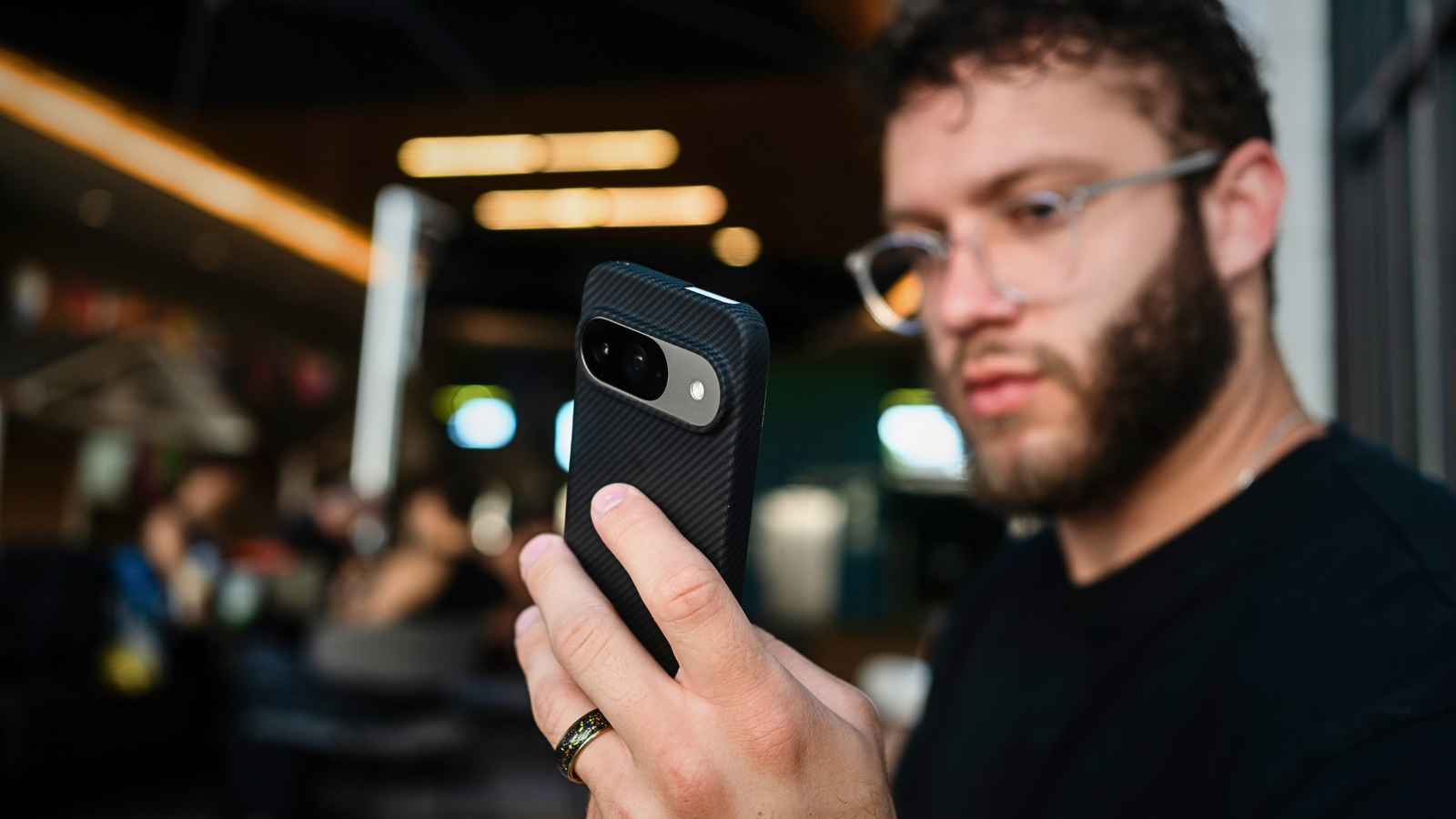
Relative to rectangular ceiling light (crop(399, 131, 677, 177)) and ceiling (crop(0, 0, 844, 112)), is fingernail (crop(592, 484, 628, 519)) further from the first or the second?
rectangular ceiling light (crop(399, 131, 677, 177))

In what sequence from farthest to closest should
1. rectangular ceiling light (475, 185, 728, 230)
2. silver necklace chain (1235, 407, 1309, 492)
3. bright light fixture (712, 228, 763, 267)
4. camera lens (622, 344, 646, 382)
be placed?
bright light fixture (712, 228, 763, 267), rectangular ceiling light (475, 185, 728, 230), silver necklace chain (1235, 407, 1309, 492), camera lens (622, 344, 646, 382)

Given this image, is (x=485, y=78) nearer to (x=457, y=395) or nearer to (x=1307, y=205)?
(x=1307, y=205)

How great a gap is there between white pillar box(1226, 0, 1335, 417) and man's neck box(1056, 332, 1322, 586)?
1.72 metres

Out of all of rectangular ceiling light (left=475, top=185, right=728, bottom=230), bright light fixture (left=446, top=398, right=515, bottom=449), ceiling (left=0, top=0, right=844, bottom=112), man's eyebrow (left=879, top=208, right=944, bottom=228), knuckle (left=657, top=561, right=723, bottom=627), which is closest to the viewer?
knuckle (left=657, top=561, right=723, bottom=627)

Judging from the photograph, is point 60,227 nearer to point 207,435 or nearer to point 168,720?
point 207,435

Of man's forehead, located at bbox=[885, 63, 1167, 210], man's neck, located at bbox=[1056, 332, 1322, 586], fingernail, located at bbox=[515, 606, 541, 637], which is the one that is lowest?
fingernail, located at bbox=[515, 606, 541, 637]

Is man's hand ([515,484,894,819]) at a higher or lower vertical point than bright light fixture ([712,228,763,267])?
lower

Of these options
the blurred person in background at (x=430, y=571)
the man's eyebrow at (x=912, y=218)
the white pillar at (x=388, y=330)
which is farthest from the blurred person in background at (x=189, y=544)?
the man's eyebrow at (x=912, y=218)

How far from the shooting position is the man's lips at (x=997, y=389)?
3.27ft

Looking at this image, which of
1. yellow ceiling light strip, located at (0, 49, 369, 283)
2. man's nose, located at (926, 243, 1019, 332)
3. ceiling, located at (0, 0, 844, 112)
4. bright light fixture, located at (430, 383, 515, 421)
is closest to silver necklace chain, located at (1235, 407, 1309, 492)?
man's nose, located at (926, 243, 1019, 332)

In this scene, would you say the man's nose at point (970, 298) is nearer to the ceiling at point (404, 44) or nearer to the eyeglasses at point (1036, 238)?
the eyeglasses at point (1036, 238)

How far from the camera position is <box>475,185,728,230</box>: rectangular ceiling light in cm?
680

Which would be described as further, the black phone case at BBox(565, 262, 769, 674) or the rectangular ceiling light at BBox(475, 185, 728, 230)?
the rectangular ceiling light at BBox(475, 185, 728, 230)

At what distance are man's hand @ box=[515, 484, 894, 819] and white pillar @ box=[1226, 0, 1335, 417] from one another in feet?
7.91
